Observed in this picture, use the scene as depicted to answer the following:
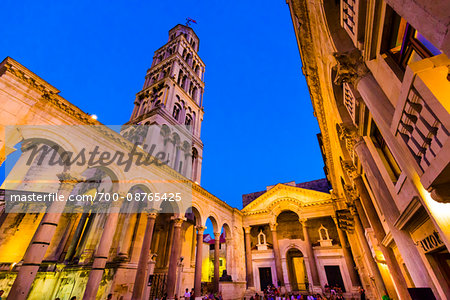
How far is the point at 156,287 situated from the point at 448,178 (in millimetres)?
15277

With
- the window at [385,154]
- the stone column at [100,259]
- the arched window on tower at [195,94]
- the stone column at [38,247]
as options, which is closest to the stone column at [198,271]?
the stone column at [100,259]

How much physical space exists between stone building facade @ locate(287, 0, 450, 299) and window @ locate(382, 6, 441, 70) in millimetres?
16

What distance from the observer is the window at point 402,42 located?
121 inches

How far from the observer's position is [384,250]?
670 centimetres

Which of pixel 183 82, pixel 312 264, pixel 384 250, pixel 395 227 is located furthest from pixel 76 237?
pixel 183 82

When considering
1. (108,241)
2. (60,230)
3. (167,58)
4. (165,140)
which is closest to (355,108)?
(108,241)

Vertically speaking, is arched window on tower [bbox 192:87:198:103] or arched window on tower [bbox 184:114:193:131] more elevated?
arched window on tower [bbox 192:87:198:103]

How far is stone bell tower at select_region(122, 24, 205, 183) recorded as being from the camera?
2068 cm

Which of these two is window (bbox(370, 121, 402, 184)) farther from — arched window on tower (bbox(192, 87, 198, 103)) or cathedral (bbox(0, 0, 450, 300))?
arched window on tower (bbox(192, 87, 198, 103))

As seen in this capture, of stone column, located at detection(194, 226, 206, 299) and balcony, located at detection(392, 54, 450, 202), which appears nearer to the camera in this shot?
balcony, located at detection(392, 54, 450, 202)

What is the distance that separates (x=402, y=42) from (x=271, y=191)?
19.8 m

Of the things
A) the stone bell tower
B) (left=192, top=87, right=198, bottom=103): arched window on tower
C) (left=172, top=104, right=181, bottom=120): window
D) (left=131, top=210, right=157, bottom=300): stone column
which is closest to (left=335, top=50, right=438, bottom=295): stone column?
(left=131, top=210, right=157, bottom=300): stone column

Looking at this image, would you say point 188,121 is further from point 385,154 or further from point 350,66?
point 385,154

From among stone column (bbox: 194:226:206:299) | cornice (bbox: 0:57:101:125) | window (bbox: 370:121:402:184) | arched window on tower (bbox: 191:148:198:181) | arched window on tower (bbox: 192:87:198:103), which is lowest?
stone column (bbox: 194:226:206:299)
